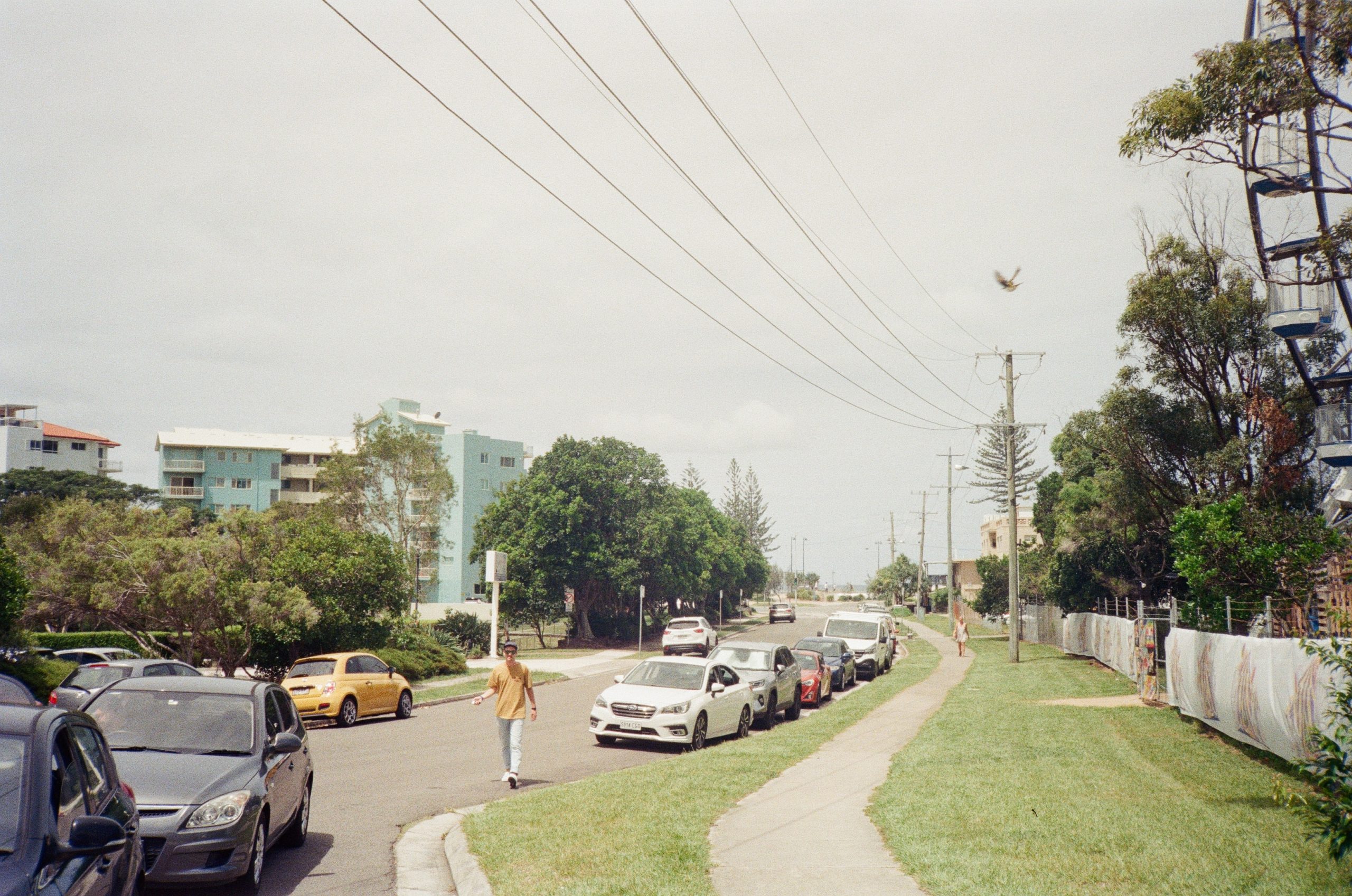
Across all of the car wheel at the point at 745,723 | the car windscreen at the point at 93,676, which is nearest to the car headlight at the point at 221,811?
the car windscreen at the point at 93,676

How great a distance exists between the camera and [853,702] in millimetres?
24672

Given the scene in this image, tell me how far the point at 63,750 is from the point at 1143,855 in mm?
7412

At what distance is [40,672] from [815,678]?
16.8 metres

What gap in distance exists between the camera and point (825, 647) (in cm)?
3095

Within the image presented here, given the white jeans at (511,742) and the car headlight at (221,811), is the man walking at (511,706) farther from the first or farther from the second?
the car headlight at (221,811)

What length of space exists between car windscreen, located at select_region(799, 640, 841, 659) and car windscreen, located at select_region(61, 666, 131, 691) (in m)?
18.1

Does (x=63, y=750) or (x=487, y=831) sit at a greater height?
(x=63, y=750)

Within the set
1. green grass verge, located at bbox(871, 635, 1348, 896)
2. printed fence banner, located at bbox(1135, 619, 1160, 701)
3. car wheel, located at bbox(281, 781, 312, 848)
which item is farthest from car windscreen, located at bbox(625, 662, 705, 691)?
printed fence banner, located at bbox(1135, 619, 1160, 701)

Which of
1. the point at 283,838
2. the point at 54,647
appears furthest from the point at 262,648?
the point at 283,838

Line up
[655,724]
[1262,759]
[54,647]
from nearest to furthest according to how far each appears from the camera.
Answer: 1. [1262,759]
2. [655,724]
3. [54,647]

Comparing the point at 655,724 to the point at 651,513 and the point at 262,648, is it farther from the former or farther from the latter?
the point at 651,513

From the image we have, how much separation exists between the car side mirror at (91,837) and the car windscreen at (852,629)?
3203 centimetres

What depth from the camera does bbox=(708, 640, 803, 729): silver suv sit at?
70.3 ft

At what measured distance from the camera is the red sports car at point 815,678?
25812mm
